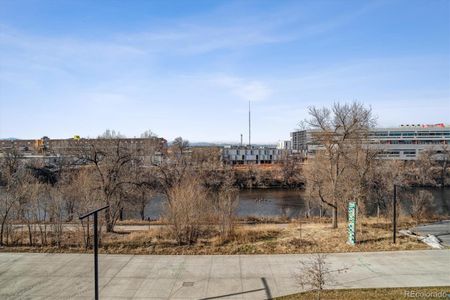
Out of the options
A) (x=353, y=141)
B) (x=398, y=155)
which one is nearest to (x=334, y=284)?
(x=353, y=141)

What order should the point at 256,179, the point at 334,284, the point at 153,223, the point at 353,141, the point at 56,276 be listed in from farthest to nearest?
the point at 256,179 < the point at 153,223 < the point at 353,141 < the point at 56,276 < the point at 334,284

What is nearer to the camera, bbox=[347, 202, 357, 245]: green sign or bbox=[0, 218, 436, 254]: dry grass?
bbox=[0, 218, 436, 254]: dry grass

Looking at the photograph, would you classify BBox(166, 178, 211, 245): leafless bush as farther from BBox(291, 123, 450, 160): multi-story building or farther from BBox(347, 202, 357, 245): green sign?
BBox(291, 123, 450, 160): multi-story building

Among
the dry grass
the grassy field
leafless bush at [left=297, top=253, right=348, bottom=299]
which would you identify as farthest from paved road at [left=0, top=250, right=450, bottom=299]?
the dry grass

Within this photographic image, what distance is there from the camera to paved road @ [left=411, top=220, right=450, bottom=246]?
66.6 feet

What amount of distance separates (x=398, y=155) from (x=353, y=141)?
65.1 meters

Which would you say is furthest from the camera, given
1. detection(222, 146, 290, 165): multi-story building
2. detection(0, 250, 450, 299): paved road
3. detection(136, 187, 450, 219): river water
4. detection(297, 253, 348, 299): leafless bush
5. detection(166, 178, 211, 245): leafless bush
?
detection(222, 146, 290, 165): multi-story building

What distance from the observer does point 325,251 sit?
57.5 ft

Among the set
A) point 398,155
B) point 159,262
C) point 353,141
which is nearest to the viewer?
point 159,262

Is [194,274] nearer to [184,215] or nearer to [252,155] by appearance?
[184,215]

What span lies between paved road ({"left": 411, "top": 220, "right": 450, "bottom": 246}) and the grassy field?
26.1 feet

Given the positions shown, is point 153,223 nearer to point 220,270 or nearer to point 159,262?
point 159,262

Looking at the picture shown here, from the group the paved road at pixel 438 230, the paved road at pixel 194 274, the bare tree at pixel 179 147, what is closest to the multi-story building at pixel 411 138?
the bare tree at pixel 179 147

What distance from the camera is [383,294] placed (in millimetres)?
12336
